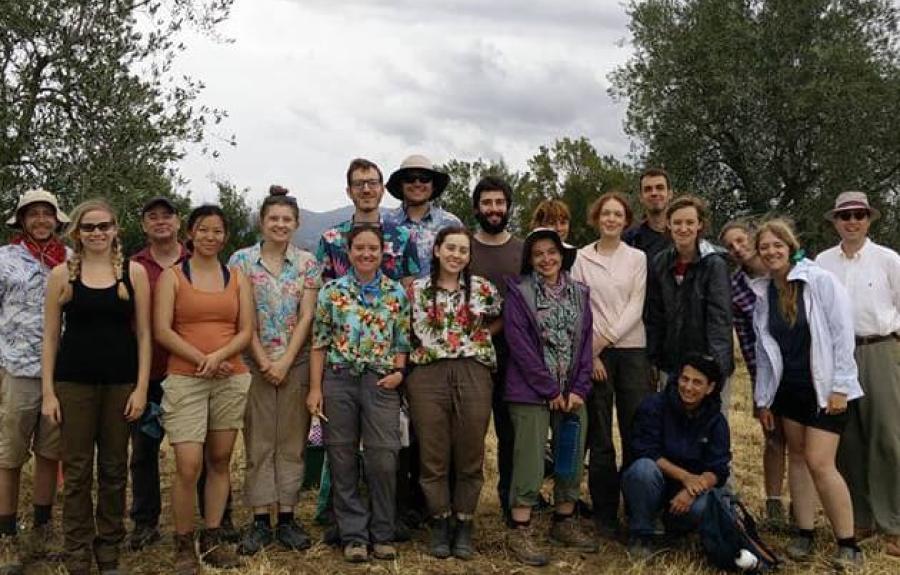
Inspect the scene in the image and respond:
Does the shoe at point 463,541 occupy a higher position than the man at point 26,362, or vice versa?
the man at point 26,362

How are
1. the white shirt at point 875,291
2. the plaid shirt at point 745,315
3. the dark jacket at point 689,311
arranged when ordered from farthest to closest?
the plaid shirt at point 745,315, the white shirt at point 875,291, the dark jacket at point 689,311

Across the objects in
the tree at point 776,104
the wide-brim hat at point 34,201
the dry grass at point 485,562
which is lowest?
the dry grass at point 485,562

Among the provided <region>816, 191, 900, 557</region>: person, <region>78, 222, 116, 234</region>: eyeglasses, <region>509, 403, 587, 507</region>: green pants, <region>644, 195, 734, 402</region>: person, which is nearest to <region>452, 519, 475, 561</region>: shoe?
<region>509, 403, 587, 507</region>: green pants

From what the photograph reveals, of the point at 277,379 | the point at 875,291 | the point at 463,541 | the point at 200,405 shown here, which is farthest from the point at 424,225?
the point at 875,291

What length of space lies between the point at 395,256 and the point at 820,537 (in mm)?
3944

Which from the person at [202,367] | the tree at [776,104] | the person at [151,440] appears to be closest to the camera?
the person at [202,367]

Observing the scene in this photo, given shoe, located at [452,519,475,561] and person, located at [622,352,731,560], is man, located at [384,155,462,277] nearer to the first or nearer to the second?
shoe, located at [452,519,475,561]

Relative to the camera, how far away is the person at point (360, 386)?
5.59m

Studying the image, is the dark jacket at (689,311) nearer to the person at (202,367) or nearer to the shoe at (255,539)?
the person at (202,367)

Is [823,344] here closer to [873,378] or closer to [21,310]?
[873,378]

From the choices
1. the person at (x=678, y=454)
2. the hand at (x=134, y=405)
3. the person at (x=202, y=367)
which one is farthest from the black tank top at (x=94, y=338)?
the person at (x=678, y=454)

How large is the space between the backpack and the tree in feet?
44.5

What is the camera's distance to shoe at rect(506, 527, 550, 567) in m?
5.59

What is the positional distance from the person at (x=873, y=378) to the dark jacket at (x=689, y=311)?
1053mm
